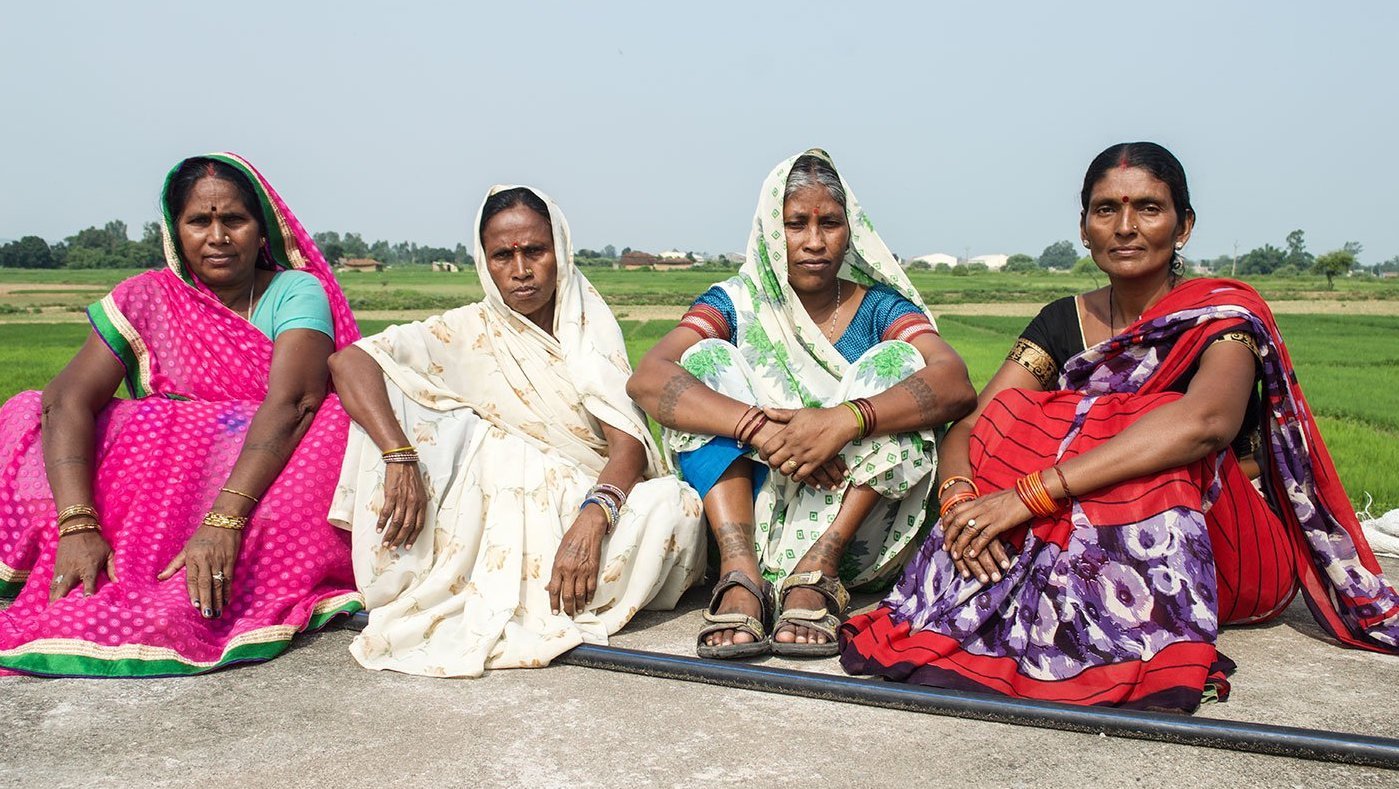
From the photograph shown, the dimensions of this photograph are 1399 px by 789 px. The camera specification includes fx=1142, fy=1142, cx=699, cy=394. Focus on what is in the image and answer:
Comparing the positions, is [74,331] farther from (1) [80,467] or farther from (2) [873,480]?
(2) [873,480]

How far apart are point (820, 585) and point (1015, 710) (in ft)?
2.91

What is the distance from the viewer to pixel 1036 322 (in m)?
3.93

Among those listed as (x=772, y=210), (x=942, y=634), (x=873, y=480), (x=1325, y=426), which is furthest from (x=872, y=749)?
(x=1325, y=426)

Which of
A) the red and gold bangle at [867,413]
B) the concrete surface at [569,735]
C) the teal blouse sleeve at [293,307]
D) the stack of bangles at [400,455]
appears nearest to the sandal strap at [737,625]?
the concrete surface at [569,735]

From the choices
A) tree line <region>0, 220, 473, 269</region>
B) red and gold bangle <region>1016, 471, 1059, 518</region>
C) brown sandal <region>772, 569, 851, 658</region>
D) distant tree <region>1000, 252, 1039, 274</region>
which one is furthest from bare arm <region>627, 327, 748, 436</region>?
distant tree <region>1000, 252, 1039, 274</region>

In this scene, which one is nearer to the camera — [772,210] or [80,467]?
[80,467]

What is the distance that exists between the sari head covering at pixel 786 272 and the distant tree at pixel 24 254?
59.5 meters

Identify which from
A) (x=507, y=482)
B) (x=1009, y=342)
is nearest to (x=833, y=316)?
(x=507, y=482)

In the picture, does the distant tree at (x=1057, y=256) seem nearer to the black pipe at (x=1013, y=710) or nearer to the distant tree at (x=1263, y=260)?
the distant tree at (x=1263, y=260)

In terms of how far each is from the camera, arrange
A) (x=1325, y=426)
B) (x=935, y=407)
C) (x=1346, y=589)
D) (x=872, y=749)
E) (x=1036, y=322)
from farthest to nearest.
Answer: (x=1325, y=426)
(x=1036, y=322)
(x=935, y=407)
(x=1346, y=589)
(x=872, y=749)

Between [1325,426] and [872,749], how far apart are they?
8.16m

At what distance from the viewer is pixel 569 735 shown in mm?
2801

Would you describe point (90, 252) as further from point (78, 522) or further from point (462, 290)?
point (78, 522)

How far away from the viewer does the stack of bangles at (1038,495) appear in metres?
3.23
